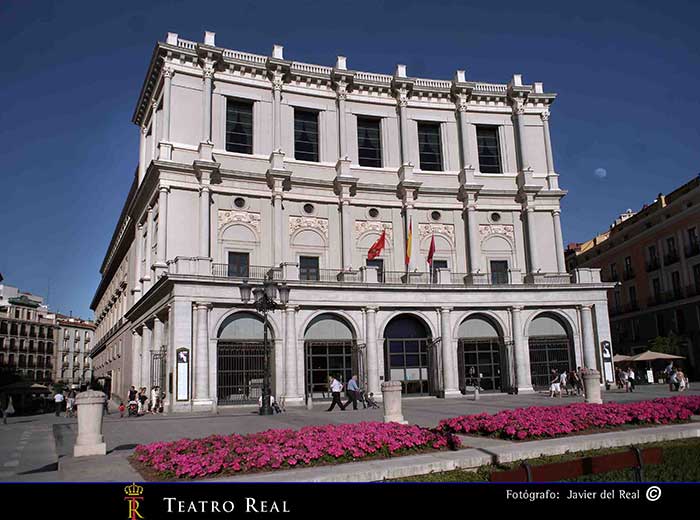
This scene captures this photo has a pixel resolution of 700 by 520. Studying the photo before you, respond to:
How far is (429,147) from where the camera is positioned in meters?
39.2

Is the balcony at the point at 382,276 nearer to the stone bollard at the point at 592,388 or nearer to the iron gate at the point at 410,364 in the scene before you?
the iron gate at the point at 410,364

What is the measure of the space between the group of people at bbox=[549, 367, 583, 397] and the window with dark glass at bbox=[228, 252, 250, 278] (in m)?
16.9

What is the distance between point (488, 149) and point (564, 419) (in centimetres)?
2980

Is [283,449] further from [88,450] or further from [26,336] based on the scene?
[26,336]

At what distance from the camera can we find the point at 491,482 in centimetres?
633

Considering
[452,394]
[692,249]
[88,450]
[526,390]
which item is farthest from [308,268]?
[692,249]

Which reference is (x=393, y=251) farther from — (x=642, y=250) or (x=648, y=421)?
(x=642, y=250)

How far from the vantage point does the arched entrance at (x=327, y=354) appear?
31.1 m

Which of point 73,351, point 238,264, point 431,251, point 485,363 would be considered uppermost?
point 431,251

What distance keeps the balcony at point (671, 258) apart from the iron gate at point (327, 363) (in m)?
29.5

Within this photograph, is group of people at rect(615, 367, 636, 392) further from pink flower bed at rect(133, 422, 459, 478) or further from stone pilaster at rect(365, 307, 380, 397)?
pink flower bed at rect(133, 422, 459, 478)

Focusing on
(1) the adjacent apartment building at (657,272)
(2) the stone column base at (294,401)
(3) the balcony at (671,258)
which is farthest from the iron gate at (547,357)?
(3) the balcony at (671,258)
